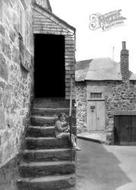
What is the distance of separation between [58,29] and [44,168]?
477 centimetres

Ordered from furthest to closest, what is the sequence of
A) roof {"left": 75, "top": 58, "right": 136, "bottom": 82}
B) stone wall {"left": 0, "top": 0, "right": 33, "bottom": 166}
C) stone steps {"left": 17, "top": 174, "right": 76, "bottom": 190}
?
roof {"left": 75, "top": 58, "right": 136, "bottom": 82} → stone steps {"left": 17, "top": 174, "right": 76, "bottom": 190} → stone wall {"left": 0, "top": 0, "right": 33, "bottom": 166}

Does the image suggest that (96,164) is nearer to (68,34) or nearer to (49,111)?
(49,111)

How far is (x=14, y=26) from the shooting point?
498 cm

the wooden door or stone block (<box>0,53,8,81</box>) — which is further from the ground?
stone block (<box>0,53,8,81</box>)

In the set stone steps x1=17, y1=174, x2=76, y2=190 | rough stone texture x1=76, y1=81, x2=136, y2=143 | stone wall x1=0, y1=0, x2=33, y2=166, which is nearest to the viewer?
stone wall x1=0, y1=0, x2=33, y2=166

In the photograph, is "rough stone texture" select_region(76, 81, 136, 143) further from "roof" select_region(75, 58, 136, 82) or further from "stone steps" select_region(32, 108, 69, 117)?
"stone steps" select_region(32, 108, 69, 117)

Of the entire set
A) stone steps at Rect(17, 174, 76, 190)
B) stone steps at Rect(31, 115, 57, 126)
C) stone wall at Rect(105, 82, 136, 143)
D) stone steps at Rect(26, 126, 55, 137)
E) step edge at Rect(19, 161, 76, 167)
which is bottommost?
stone steps at Rect(17, 174, 76, 190)

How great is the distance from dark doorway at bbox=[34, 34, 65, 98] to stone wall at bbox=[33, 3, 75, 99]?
2.57 meters

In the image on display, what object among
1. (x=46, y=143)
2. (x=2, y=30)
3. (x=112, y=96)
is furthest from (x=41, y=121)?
(x=112, y=96)

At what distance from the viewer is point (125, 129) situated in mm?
13484

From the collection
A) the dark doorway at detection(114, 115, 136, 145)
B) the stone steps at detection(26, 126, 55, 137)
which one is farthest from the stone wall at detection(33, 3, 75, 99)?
the dark doorway at detection(114, 115, 136, 145)

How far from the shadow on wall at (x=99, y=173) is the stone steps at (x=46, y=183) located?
287 mm

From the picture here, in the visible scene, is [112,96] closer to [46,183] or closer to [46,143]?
→ [46,143]

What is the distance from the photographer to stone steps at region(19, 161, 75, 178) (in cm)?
581
